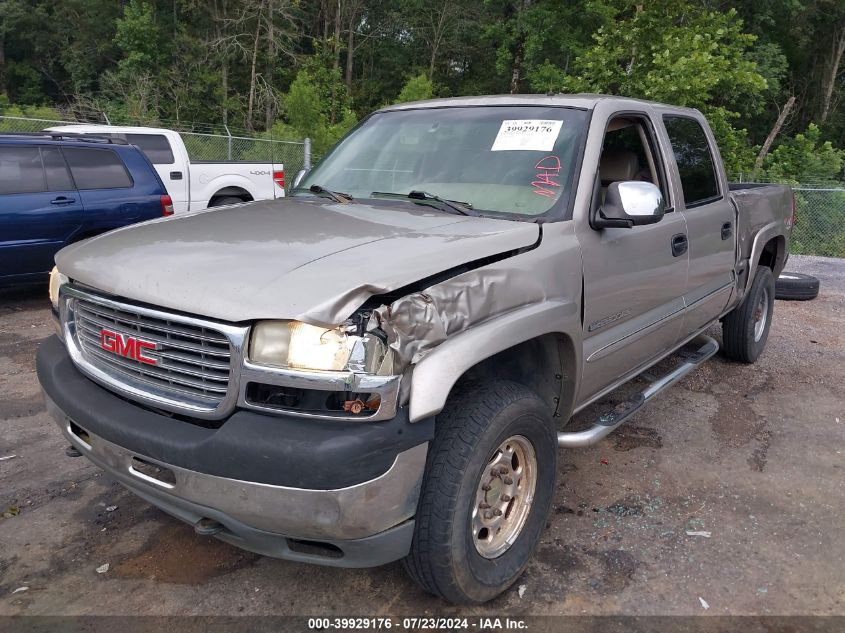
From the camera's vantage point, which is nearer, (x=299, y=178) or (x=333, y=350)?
(x=333, y=350)

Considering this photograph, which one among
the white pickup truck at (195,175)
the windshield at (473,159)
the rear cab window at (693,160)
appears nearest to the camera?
the windshield at (473,159)

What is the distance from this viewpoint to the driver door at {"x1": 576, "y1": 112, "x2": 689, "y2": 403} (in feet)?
10.1

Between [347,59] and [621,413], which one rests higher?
[347,59]

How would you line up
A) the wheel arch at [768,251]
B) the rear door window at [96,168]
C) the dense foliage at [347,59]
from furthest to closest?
1. the dense foliage at [347,59]
2. the rear door window at [96,168]
3. the wheel arch at [768,251]

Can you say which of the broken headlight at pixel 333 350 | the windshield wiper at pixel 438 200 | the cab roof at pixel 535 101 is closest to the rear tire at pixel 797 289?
the cab roof at pixel 535 101

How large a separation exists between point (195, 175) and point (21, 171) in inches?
145

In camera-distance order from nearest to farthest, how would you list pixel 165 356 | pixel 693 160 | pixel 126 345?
pixel 165 356 < pixel 126 345 < pixel 693 160

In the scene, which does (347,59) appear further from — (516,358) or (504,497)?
(504,497)

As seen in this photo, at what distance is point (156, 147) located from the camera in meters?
10.8

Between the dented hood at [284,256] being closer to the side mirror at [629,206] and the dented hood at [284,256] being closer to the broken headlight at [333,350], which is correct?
the broken headlight at [333,350]

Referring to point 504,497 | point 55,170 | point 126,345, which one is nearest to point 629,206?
point 504,497

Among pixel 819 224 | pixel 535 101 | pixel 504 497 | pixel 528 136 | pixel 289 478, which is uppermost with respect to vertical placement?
pixel 535 101

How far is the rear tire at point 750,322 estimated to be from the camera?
5.37 m

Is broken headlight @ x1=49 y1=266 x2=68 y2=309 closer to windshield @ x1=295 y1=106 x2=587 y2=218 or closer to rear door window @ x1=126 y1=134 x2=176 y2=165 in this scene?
windshield @ x1=295 y1=106 x2=587 y2=218
